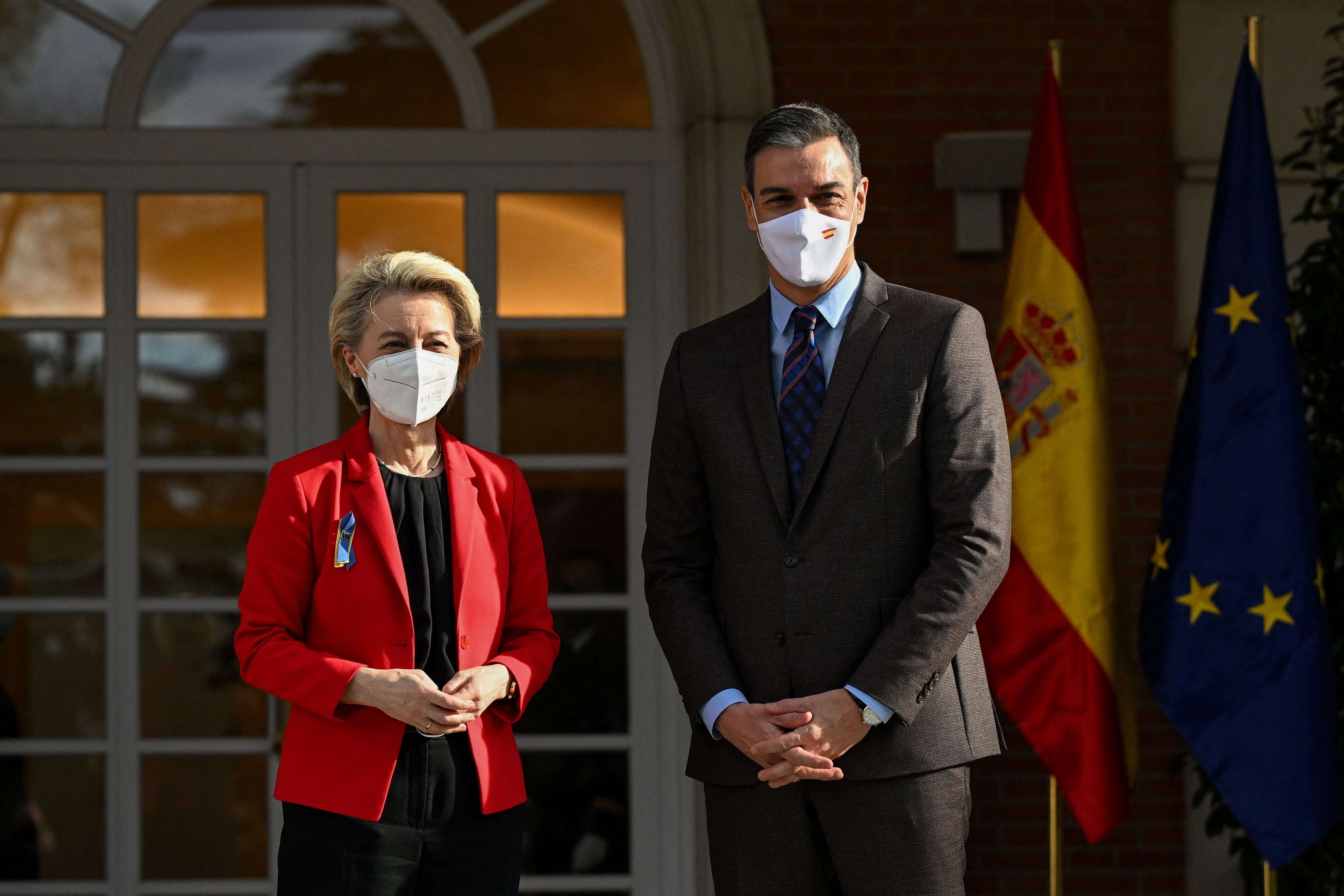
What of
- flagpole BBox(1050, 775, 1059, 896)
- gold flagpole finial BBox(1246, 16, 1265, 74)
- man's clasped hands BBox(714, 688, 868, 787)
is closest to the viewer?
man's clasped hands BBox(714, 688, 868, 787)

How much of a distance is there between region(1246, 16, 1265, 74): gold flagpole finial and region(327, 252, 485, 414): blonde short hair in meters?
2.04

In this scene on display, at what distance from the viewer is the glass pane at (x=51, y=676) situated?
3.79m

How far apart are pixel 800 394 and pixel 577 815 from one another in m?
2.15

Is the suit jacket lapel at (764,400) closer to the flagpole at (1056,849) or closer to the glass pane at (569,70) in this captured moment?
the flagpole at (1056,849)

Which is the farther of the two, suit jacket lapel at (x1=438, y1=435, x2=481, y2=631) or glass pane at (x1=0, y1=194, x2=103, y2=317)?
glass pane at (x1=0, y1=194, x2=103, y2=317)

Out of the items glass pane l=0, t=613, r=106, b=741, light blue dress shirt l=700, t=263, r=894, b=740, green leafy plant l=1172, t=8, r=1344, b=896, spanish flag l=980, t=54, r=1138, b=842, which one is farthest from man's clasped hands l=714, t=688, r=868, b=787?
glass pane l=0, t=613, r=106, b=741

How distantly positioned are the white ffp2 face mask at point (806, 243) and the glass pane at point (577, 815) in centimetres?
216

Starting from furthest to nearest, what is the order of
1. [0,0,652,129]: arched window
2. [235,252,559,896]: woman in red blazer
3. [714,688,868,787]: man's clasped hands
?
1. [0,0,652,129]: arched window
2. [235,252,559,896]: woman in red blazer
3. [714,688,868,787]: man's clasped hands

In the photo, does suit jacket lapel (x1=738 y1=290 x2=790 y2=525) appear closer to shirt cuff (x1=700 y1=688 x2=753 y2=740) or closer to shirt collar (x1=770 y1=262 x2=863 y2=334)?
shirt collar (x1=770 y1=262 x2=863 y2=334)

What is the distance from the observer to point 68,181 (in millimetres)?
3852

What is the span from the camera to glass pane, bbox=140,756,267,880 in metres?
3.79

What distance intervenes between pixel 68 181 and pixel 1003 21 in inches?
107

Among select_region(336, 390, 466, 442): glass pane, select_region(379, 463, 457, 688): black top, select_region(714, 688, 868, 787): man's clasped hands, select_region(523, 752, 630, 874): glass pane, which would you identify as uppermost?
select_region(336, 390, 466, 442): glass pane

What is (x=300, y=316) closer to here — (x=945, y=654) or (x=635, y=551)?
(x=635, y=551)
